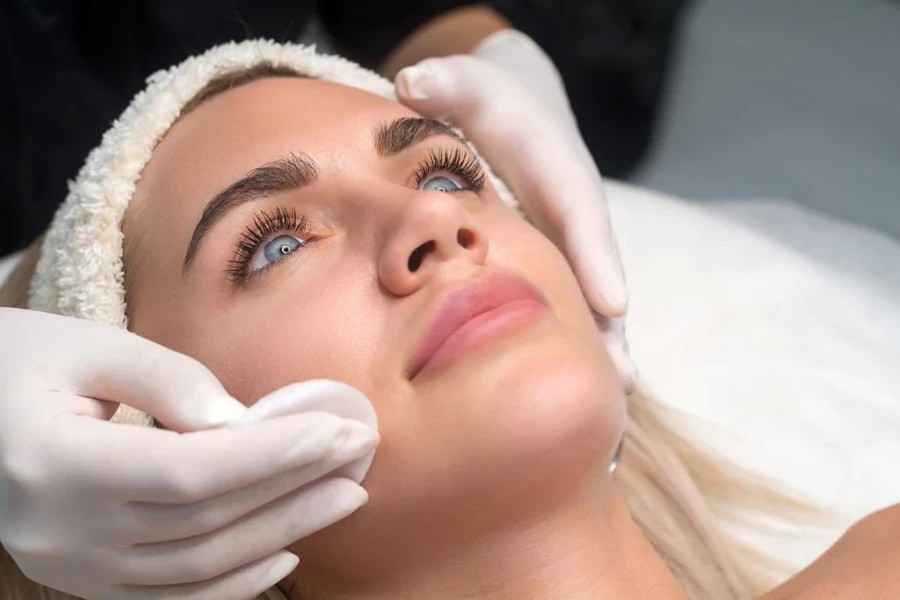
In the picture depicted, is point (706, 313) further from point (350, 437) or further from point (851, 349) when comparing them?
point (350, 437)

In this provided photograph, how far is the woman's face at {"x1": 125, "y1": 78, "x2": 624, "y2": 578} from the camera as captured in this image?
800 millimetres

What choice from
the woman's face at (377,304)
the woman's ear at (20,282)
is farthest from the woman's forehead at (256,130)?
the woman's ear at (20,282)

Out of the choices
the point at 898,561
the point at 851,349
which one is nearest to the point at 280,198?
the point at 898,561

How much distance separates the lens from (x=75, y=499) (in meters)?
0.79

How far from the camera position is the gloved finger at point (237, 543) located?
82 cm

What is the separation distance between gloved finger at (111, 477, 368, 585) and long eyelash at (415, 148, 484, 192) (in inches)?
15.1

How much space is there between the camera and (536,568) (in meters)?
0.84

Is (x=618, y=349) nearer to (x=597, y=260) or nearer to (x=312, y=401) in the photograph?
(x=597, y=260)

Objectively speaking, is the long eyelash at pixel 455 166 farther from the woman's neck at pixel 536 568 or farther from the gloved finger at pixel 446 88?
the woman's neck at pixel 536 568

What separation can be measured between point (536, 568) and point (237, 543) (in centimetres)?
30

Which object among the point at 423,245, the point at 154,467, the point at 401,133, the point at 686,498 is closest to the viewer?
the point at 154,467

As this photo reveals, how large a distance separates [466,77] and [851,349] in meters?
0.83

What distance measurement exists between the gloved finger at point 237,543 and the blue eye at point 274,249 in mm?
249

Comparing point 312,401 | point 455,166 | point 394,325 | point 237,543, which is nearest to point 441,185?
point 455,166
